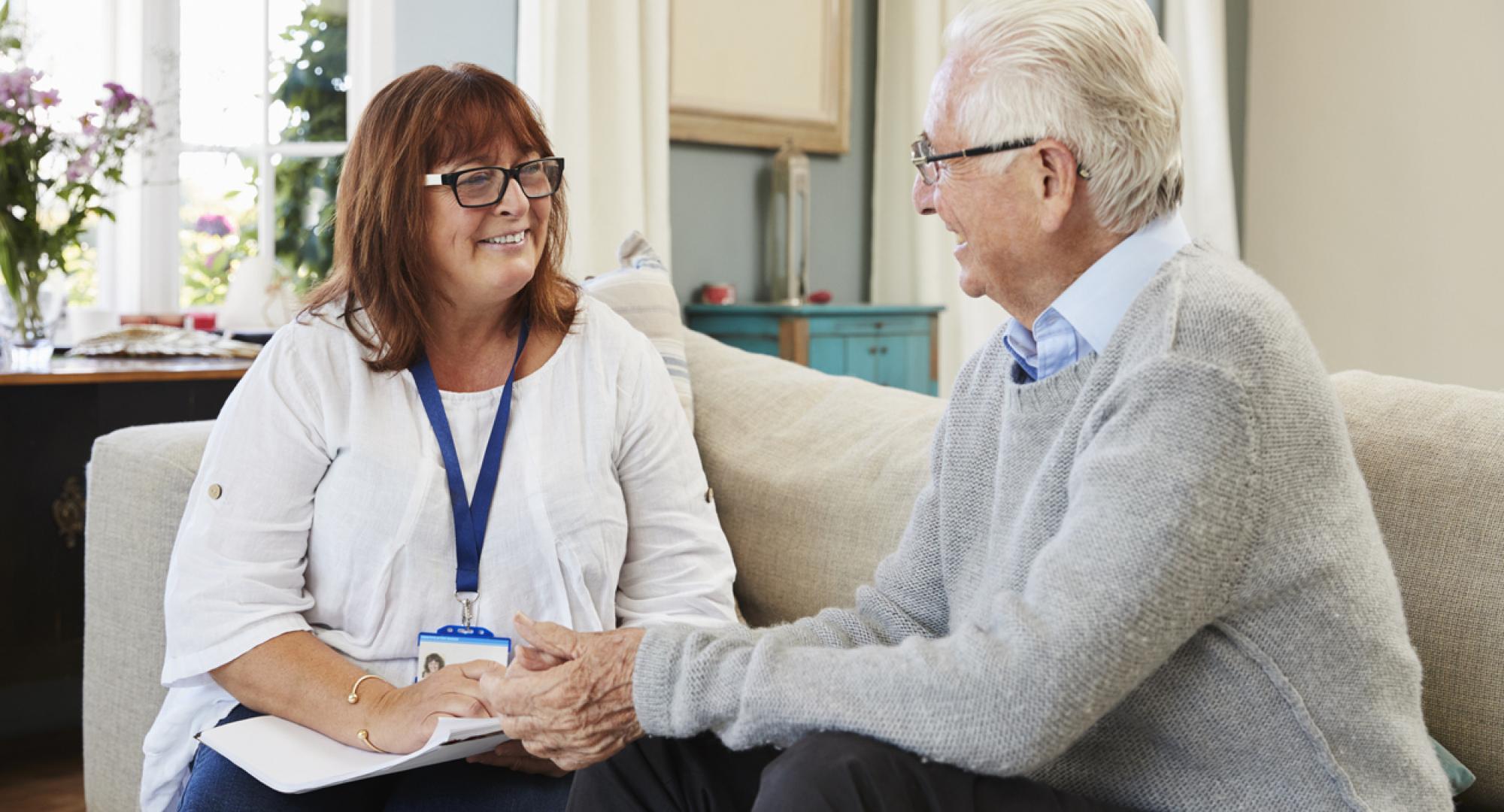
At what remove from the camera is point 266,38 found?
144 inches

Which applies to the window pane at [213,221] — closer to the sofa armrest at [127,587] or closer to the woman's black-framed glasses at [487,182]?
the sofa armrest at [127,587]

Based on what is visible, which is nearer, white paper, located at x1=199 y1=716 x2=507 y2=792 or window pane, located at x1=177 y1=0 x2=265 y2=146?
white paper, located at x1=199 y1=716 x2=507 y2=792

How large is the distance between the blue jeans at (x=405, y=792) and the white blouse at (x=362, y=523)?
134 mm

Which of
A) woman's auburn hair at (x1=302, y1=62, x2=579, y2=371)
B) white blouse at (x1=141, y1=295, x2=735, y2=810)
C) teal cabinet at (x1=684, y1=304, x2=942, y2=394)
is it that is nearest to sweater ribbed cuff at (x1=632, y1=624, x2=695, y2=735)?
white blouse at (x1=141, y1=295, x2=735, y2=810)

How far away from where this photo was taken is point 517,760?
1.48 metres

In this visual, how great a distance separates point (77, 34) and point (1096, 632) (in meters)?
3.29

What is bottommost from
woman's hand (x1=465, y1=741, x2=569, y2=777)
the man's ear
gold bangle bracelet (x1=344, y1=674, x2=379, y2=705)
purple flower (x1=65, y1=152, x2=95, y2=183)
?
woman's hand (x1=465, y1=741, x2=569, y2=777)

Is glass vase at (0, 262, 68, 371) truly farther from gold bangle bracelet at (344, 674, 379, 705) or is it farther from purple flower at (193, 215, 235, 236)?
gold bangle bracelet at (344, 674, 379, 705)

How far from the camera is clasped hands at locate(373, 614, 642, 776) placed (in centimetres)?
123

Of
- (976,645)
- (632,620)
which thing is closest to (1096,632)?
(976,645)

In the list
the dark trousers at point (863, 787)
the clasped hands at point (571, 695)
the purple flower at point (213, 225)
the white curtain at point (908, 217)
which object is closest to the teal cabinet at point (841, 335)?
the white curtain at point (908, 217)

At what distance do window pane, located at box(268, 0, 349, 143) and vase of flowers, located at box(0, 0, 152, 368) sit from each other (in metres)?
0.76

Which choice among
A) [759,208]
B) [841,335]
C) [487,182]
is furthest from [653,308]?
[759,208]

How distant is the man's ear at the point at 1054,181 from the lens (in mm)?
1165
